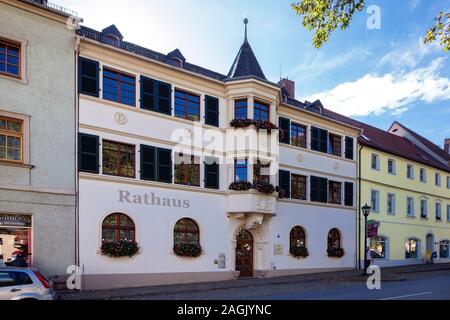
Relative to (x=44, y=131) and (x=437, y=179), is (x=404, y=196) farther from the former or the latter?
(x=44, y=131)

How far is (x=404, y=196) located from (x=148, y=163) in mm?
24241

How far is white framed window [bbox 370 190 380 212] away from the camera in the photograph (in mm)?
33969

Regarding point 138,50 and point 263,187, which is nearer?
point 138,50

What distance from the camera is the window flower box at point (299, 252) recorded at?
27025 millimetres

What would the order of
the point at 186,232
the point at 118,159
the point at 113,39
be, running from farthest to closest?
the point at 186,232
the point at 113,39
the point at 118,159

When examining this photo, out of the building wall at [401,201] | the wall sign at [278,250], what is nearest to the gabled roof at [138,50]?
the wall sign at [278,250]

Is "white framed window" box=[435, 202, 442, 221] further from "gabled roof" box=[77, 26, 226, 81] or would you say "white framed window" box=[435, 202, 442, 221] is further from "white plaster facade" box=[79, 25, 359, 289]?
"gabled roof" box=[77, 26, 226, 81]

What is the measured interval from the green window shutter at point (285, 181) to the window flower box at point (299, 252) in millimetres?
3070

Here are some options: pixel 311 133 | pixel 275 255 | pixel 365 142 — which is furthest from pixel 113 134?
pixel 365 142

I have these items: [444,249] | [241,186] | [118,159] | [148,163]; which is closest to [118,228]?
[118,159]

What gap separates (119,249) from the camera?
1956 centimetres

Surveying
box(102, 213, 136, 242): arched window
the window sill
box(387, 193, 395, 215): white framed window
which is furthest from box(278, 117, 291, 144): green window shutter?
the window sill

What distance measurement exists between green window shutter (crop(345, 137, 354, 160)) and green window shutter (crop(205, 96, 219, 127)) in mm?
11297
